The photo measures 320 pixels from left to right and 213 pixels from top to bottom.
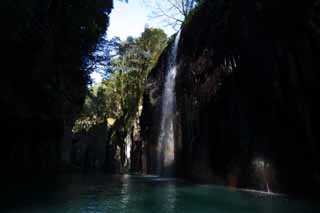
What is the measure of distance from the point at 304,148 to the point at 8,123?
15.2 metres

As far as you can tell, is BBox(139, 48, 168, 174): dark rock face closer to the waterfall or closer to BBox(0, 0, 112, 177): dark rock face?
the waterfall

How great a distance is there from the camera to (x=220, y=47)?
561 inches

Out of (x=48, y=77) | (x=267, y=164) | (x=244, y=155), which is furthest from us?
(x=48, y=77)

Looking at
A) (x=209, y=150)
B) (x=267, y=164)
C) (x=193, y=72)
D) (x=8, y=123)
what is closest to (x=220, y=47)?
(x=193, y=72)

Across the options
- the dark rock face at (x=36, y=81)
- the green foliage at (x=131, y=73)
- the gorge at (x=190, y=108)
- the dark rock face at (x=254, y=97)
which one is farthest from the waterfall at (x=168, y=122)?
the green foliage at (x=131, y=73)

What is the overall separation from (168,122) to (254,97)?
949cm

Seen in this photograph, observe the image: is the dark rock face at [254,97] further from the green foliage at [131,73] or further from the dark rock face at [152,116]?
the green foliage at [131,73]

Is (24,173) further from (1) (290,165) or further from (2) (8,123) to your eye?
(1) (290,165)

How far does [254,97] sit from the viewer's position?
11680mm


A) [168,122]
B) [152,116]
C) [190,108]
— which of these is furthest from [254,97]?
[152,116]

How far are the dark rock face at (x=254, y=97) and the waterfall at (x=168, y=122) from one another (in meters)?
2.55

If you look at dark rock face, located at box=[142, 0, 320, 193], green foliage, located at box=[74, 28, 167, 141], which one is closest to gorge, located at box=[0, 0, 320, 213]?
dark rock face, located at box=[142, 0, 320, 193]

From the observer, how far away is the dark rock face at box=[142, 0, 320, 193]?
31.6 feet

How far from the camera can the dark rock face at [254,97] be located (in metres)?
9.64
